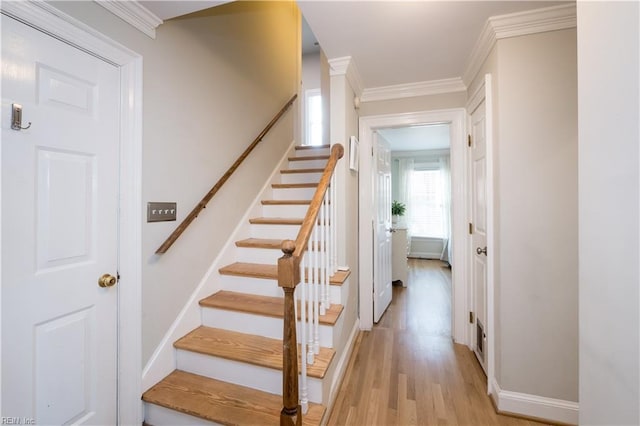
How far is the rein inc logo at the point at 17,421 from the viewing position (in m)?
1.00

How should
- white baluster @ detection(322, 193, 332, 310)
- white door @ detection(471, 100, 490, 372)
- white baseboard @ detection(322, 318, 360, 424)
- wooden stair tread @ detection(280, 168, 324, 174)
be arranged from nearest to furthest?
white baseboard @ detection(322, 318, 360, 424) < white baluster @ detection(322, 193, 332, 310) < white door @ detection(471, 100, 490, 372) < wooden stair tread @ detection(280, 168, 324, 174)

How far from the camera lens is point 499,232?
1731 millimetres

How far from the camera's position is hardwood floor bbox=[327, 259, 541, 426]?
5.39 ft

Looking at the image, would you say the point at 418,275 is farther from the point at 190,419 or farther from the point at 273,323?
the point at 190,419

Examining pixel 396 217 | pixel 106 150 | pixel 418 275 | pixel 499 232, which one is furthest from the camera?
pixel 396 217

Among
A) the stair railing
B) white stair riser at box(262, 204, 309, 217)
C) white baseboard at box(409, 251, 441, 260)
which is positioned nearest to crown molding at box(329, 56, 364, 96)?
the stair railing

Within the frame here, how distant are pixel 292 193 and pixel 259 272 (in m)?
1.12

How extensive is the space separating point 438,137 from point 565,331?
13.6ft

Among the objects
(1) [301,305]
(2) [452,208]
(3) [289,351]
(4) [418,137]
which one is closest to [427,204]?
(4) [418,137]

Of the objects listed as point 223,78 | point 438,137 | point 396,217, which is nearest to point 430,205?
point 396,217

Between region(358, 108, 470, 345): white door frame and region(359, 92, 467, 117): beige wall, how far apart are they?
0.15 ft

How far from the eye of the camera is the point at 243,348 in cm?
161

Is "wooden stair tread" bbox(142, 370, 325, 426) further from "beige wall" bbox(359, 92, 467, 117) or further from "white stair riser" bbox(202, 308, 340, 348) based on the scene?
"beige wall" bbox(359, 92, 467, 117)

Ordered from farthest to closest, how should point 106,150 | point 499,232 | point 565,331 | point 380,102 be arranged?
1. point 380,102
2. point 499,232
3. point 565,331
4. point 106,150
